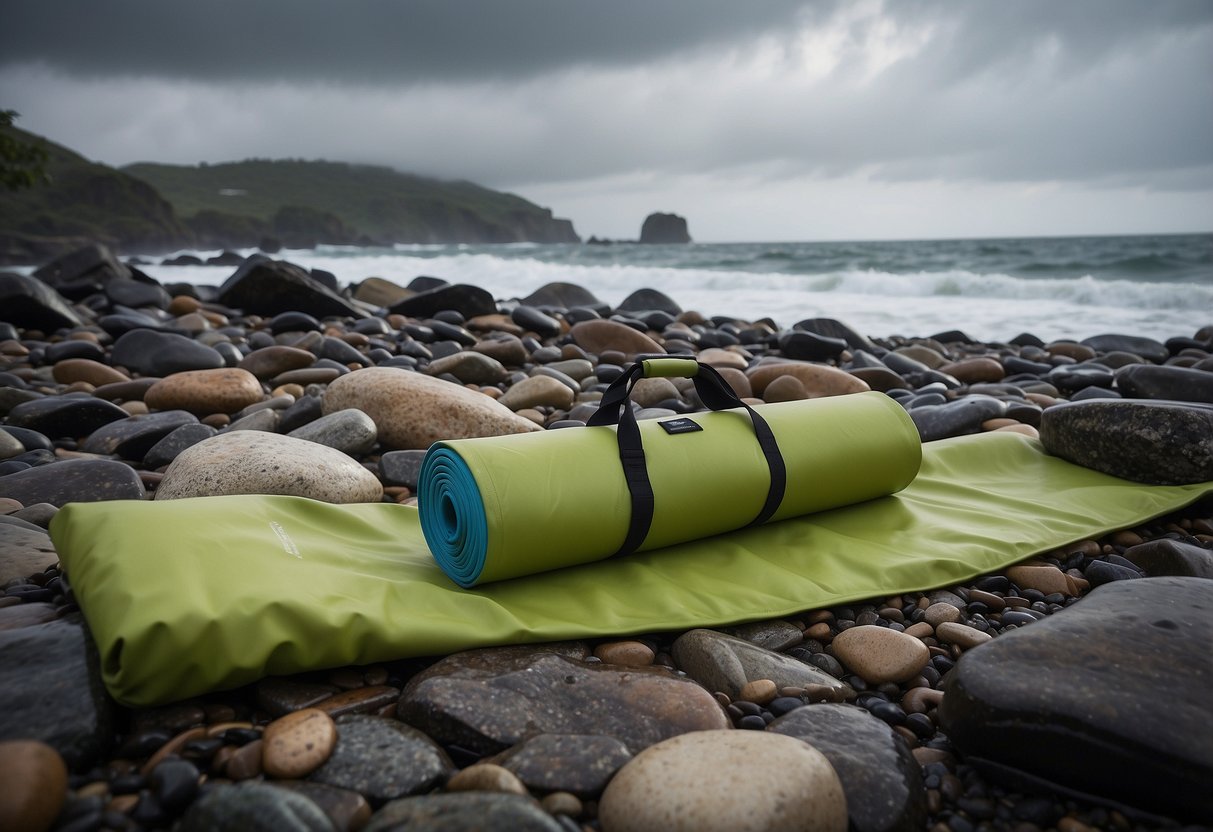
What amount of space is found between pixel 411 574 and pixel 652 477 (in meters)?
0.83

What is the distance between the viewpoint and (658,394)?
4969 millimetres

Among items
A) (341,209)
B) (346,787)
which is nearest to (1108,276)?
(346,787)

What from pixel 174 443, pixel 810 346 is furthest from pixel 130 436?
pixel 810 346

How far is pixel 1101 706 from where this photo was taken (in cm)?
158

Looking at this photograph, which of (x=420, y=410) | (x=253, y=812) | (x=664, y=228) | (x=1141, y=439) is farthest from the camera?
(x=664, y=228)

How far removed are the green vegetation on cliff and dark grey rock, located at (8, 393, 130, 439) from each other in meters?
73.0

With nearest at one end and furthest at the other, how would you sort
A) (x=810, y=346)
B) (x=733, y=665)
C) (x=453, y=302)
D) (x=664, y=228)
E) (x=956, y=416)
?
(x=733, y=665), (x=956, y=416), (x=810, y=346), (x=453, y=302), (x=664, y=228)

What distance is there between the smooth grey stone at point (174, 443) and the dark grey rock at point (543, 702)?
8.31 feet

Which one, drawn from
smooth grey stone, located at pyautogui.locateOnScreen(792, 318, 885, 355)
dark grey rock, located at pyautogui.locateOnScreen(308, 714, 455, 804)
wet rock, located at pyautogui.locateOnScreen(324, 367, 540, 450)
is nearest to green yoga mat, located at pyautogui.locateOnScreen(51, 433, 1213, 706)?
dark grey rock, located at pyautogui.locateOnScreen(308, 714, 455, 804)

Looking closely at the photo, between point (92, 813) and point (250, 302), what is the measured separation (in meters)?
8.56

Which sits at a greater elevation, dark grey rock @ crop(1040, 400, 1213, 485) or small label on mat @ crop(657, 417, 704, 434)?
small label on mat @ crop(657, 417, 704, 434)

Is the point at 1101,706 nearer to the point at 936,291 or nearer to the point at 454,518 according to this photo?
the point at 454,518

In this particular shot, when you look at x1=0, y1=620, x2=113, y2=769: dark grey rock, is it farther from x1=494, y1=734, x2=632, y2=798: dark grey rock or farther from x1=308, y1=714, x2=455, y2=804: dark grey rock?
x1=494, y1=734, x2=632, y2=798: dark grey rock

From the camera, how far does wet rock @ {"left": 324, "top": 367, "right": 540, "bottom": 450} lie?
3.98 m
